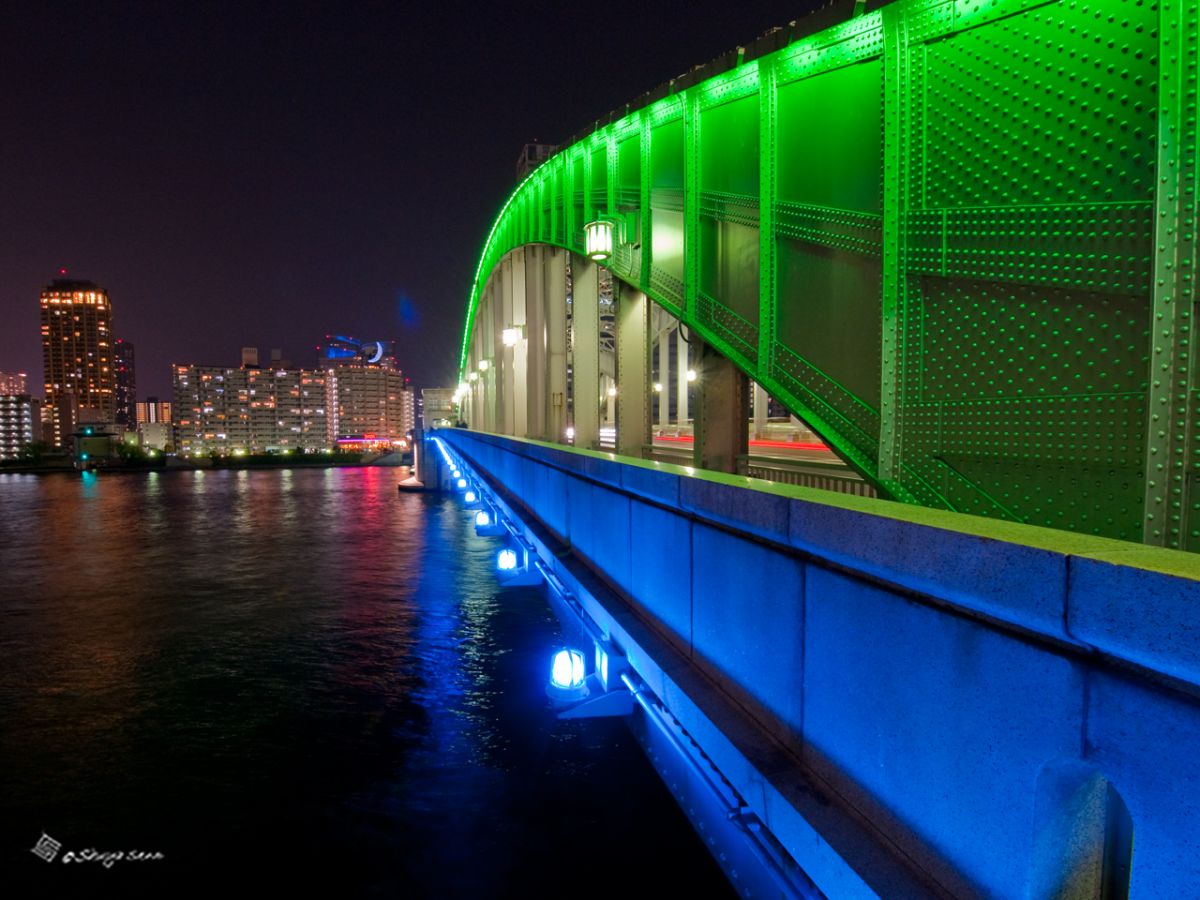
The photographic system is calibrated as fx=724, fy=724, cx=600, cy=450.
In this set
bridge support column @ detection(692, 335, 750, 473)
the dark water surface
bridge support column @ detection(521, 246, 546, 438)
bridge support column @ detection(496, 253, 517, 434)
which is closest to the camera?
the dark water surface

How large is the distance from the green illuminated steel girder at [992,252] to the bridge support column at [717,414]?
195 centimetres

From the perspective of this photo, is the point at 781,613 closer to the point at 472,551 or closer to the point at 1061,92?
the point at 1061,92

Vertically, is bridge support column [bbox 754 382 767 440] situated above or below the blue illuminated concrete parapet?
above

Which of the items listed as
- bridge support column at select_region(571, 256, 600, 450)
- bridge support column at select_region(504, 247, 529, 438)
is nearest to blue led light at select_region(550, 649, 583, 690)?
bridge support column at select_region(571, 256, 600, 450)

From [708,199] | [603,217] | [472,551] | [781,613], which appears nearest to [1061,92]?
[781,613]

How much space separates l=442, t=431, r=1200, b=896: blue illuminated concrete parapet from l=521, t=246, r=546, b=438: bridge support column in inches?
629

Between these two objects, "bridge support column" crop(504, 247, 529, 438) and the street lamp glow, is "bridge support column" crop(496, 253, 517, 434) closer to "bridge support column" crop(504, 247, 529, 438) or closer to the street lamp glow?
"bridge support column" crop(504, 247, 529, 438)

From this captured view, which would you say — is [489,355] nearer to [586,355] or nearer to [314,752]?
[586,355]

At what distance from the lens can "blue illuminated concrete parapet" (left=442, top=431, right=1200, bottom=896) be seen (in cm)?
173

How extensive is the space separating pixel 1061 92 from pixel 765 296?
350cm

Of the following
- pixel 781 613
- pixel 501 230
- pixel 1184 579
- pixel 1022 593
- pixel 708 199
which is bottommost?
pixel 781 613

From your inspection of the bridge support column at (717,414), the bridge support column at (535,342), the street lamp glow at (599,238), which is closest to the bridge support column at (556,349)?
the bridge support column at (535,342)

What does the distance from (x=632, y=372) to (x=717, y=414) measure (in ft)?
10.2

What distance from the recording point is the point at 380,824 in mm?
5453
